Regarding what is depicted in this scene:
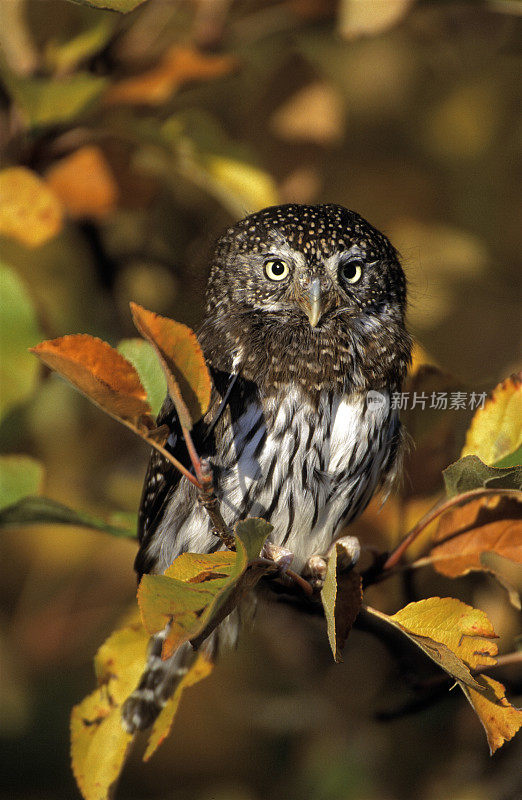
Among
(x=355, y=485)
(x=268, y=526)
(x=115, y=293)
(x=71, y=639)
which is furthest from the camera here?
(x=71, y=639)

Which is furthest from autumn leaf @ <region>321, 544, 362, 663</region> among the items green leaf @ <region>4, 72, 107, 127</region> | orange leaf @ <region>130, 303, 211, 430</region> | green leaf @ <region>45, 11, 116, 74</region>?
green leaf @ <region>45, 11, 116, 74</region>

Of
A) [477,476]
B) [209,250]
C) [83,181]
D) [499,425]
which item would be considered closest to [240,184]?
[209,250]

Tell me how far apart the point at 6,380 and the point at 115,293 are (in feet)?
2.27

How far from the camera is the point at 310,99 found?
6.43 ft

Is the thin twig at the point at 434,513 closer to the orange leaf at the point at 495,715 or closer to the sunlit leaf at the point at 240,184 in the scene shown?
the orange leaf at the point at 495,715

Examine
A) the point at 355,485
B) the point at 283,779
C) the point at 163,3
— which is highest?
the point at 163,3

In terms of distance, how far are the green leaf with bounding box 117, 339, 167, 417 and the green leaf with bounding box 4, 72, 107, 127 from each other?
682mm

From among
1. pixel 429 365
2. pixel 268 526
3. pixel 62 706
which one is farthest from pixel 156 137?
pixel 62 706

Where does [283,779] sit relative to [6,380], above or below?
below

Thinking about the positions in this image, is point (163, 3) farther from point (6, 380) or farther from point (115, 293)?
point (6, 380)

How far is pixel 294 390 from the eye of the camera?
148cm

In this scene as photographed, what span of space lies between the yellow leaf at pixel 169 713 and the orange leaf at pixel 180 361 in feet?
2.30

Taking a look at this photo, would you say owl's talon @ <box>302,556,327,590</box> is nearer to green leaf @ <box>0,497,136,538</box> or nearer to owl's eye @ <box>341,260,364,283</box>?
green leaf @ <box>0,497,136,538</box>

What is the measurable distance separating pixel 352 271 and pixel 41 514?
786 millimetres
